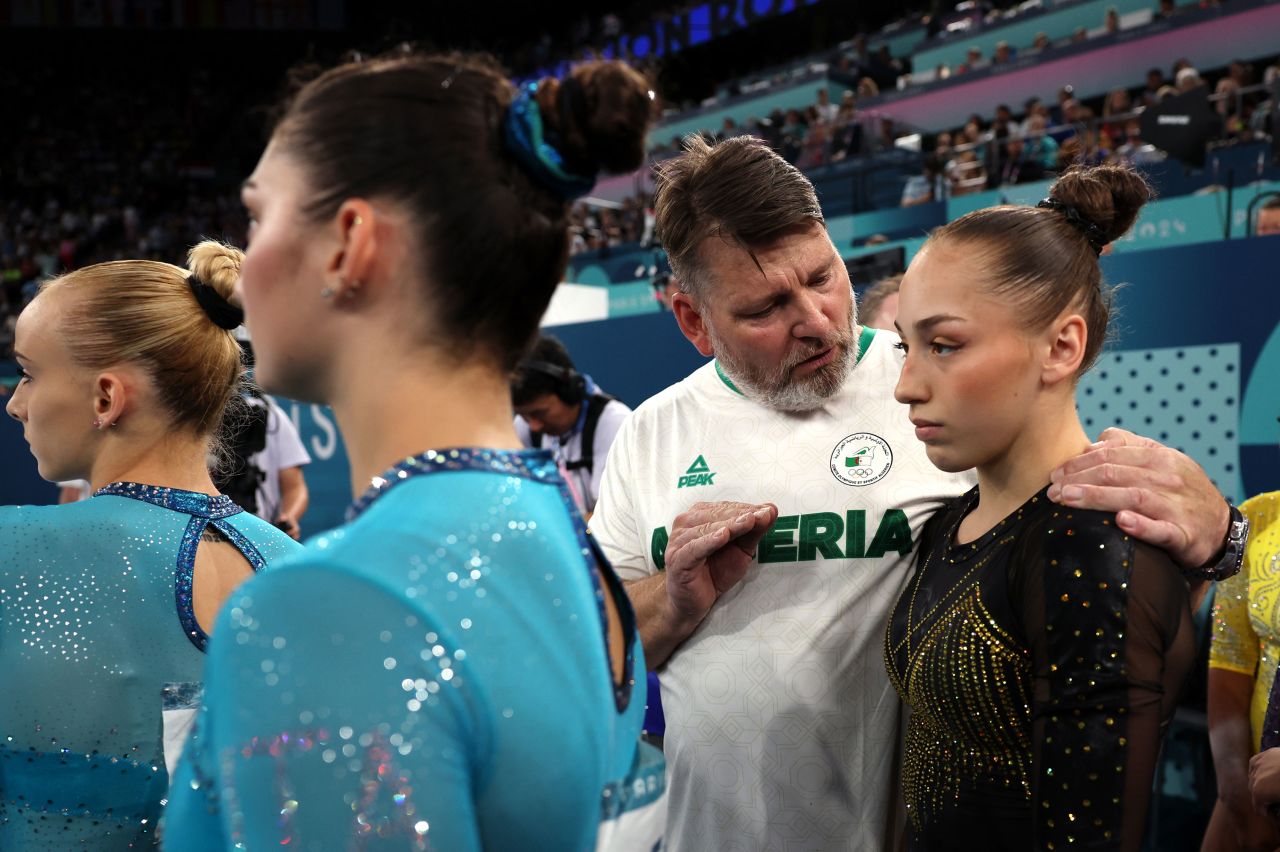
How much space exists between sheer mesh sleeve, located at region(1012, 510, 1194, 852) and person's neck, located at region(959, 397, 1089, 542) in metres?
0.14

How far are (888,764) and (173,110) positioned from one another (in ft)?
77.8

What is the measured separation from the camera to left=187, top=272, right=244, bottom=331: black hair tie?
59.4 inches

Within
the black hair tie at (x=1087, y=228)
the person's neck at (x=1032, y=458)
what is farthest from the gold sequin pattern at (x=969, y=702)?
the black hair tie at (x=1087, y=228)

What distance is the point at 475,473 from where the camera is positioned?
75 centimetres

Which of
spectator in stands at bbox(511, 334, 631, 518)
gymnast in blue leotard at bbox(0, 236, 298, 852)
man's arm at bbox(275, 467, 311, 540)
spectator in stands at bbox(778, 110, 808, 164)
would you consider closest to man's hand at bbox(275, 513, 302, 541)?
man's arm at bbox(275, 467, 311, 540)

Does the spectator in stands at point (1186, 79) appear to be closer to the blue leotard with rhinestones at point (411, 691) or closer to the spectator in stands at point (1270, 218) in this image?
the spectator in stands at point (1270, 218)

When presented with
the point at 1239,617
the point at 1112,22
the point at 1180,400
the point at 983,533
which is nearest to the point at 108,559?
the point at 983,533

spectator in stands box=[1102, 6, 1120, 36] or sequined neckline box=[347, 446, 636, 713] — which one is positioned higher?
spectator in stands box=[1102, 6, 1120, 36]

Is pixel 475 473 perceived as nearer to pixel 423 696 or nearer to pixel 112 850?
pixel 423 696

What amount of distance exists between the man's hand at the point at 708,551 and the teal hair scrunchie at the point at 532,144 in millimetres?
650

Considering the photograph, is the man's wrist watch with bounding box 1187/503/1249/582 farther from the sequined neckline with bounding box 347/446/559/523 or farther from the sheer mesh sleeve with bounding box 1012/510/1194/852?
the sequined neckline with bounding box 347/446/559/523

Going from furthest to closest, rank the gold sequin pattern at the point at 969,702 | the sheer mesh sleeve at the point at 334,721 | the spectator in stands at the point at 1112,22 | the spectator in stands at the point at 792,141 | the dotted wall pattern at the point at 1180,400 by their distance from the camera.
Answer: the spectator in stands at the point at 1112,22 < the spectator in stands at the point at 792,141 < the dotted wall pattern at the point at 1180,400 < the gold sequin pattern at the point at 969,702 < the sheer mesh sleeve at the point at 334,721

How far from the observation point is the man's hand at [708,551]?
1.36 metres

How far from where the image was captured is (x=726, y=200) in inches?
61.3
